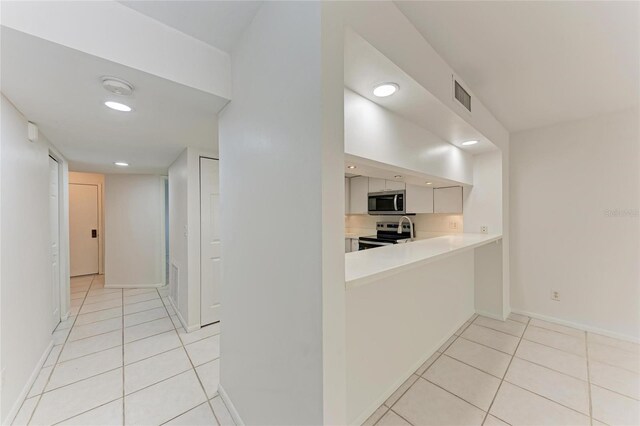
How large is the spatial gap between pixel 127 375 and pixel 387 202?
3.58m

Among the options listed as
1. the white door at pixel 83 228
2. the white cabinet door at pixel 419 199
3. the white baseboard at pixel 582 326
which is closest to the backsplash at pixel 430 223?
the white cabinet door at pixel 419 199

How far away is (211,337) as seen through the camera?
2.67 m

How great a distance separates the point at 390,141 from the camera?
1.80m

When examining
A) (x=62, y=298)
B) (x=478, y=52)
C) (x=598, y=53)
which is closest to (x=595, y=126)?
(x=598, y=53)

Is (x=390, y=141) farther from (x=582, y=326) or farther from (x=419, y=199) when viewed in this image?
(x=582, y=326)

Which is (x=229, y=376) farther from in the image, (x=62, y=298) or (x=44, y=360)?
(x=62, y=298)

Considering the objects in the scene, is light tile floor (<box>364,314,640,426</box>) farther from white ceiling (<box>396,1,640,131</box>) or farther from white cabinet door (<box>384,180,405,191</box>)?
white ceiling (<box>396,1,640,131</box>)

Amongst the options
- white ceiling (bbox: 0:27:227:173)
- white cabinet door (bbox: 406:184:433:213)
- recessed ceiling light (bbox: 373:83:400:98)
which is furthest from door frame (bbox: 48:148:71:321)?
white cabinet door (bbox: 406:184:433:213)

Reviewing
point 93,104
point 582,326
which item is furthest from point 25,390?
point 582,326

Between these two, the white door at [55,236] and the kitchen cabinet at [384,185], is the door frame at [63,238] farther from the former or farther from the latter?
the kitchen cabinet at [384,185]

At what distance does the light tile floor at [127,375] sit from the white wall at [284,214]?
0.53m

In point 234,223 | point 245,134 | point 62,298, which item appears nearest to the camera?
point 245,134

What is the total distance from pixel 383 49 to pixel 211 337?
2991 millimetres

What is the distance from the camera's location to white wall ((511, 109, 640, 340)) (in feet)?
8.38
